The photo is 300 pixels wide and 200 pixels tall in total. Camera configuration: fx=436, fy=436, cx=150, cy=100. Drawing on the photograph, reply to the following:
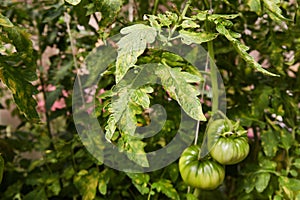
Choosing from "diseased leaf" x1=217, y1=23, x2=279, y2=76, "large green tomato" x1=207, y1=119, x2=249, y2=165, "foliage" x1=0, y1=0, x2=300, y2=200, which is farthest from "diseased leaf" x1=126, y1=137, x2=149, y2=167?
"diseased leaf" x1=217, y1=23, x2=279, y2=76

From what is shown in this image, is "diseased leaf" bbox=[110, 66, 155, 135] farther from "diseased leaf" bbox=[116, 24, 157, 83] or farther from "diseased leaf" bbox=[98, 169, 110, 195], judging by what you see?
"diseased leaf" bbox=[98, 169, 110, 195]

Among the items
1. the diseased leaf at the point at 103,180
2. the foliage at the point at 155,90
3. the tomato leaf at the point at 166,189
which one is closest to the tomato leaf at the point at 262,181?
the foliage at the point at 155,90

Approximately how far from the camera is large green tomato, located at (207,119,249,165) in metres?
0.60

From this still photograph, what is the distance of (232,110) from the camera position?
2.78ft

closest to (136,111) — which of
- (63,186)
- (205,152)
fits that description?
(205,152)

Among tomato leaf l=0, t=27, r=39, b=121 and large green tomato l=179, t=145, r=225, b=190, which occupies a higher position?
tomato leaf l=0, t=27, r=39, b=121

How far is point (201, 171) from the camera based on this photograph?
61 centimetres

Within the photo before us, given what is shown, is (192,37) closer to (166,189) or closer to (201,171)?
(201,171)

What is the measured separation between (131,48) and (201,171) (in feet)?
0.71

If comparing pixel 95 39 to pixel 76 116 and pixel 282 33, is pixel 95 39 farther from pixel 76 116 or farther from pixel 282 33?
pixel 282 33

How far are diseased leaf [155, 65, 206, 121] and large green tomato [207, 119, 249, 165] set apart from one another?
0.35 ft

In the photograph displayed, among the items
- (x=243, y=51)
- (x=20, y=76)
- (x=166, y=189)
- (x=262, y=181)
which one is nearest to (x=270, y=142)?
(x=262, y=181)

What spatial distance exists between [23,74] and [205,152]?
0.30m

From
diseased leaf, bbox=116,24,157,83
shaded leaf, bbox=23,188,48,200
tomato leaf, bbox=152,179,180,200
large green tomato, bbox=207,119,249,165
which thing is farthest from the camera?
shaded leaf, bbox=23,188,48,200
